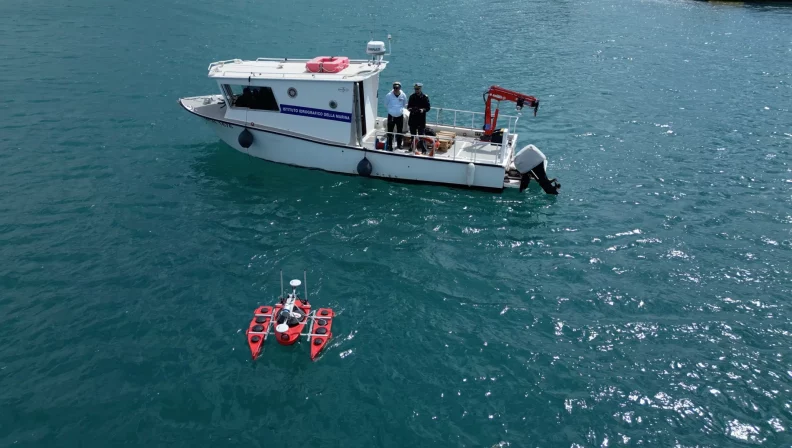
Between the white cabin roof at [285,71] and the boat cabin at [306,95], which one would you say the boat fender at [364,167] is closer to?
the boat cabin at [306,95]

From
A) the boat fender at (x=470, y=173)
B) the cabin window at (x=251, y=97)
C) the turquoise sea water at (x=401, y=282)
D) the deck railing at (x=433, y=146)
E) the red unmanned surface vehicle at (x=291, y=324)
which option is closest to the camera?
the turquoise sea water at (x=401, y=282)

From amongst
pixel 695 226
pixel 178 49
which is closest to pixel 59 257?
pixel 695 226

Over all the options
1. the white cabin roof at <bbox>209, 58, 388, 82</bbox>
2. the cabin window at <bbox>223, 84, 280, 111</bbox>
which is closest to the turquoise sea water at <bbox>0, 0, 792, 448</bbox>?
the cabin window at <bbox>223, 84, 280, 111</bbox>

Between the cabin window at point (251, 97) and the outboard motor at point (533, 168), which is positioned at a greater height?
the cabin window at point (251, 97)

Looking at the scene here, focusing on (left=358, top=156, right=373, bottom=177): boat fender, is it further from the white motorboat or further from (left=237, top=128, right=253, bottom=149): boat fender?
(left=237, top=128, right=253, bottom=149): boat fender

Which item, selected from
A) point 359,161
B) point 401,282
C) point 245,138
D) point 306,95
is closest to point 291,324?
point 401,282

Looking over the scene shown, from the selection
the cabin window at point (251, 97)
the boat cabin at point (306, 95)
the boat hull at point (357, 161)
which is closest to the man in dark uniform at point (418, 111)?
the boat hull at point (357, 161)
